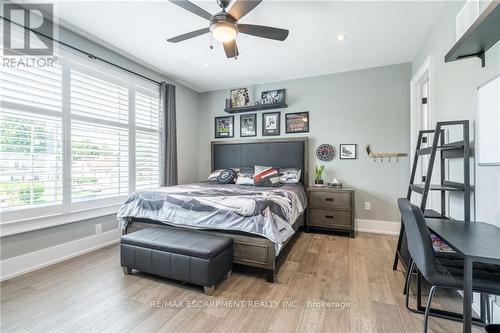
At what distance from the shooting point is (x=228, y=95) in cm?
462

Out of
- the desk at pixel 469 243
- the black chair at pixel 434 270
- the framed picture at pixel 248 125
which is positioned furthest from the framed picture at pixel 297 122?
the black chair at pixel 434 270

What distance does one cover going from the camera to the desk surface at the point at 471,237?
3.49 ft

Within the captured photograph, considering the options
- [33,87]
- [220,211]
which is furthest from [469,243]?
[33,87]

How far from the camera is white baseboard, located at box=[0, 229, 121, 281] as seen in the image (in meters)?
2.16

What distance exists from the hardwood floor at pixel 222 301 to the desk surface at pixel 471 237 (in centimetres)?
67

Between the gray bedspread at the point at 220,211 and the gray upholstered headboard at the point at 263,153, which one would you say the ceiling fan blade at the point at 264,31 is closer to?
the gray bedspread at the point at 220,211

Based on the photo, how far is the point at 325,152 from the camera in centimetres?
387

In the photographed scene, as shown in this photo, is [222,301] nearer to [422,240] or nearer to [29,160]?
[422,240]

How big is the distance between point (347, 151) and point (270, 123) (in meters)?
1.43

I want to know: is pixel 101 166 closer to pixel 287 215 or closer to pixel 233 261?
pixel 233 261

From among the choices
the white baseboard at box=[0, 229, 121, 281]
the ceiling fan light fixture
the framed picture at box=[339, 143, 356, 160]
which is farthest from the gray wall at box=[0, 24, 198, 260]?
the framed picture at box=[339, 143, 356, 160]

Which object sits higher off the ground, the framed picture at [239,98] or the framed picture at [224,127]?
the framed picture at [239,98]

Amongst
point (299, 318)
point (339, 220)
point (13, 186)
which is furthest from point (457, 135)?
point (13, 186)

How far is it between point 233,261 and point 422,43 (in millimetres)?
3450
